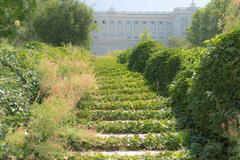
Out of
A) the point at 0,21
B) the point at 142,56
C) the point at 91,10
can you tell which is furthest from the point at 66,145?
the point at 91,10

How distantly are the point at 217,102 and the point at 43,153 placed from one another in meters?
2.10

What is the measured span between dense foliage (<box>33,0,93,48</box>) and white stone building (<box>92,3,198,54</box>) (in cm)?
5401

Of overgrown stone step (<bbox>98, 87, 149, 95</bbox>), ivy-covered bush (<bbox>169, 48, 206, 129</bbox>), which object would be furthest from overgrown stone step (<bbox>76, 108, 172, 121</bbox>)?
overgrown stone step (<bbox>98, 87, 149, 95</bbox>)

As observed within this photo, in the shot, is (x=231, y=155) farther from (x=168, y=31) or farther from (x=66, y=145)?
(x=168, y=31)

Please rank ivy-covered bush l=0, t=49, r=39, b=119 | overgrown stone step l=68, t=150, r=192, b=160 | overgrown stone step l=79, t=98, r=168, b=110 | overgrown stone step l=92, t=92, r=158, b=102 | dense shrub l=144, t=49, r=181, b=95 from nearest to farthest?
overgrown stone step l=68, t=150, r=192, b=160
ivy-covered bush l=0, t=49, r=39, b=119
overgrown stone step l=79, t=98, r=168, b=110
overgrown stone step l=92, t=92, r=158, b=102
dense shrub l=144, t=49, r=181, b=95

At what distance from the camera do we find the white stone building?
8906 centimetres

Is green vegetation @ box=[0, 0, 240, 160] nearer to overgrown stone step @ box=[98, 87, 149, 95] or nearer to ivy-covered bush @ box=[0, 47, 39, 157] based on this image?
ivy-covered bush @ box=[0, 47, 39, 157]

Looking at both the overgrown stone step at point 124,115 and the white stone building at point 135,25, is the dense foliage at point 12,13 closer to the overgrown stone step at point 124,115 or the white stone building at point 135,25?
the overgrown stone step at point 124,115

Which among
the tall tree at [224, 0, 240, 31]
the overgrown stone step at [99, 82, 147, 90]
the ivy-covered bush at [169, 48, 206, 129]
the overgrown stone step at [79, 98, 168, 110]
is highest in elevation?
the tall tree at [224, 0, 240, 31]

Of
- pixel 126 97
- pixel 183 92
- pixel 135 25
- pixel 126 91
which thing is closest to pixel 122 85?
pixel 126 91

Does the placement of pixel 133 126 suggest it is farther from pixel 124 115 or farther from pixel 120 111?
pixel 120 111

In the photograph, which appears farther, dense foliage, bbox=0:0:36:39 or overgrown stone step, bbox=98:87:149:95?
overgrown stone step, bbox=98:87:149:95

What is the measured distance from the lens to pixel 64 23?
31953mm

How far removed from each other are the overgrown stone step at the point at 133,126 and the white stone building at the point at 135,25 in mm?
80852
